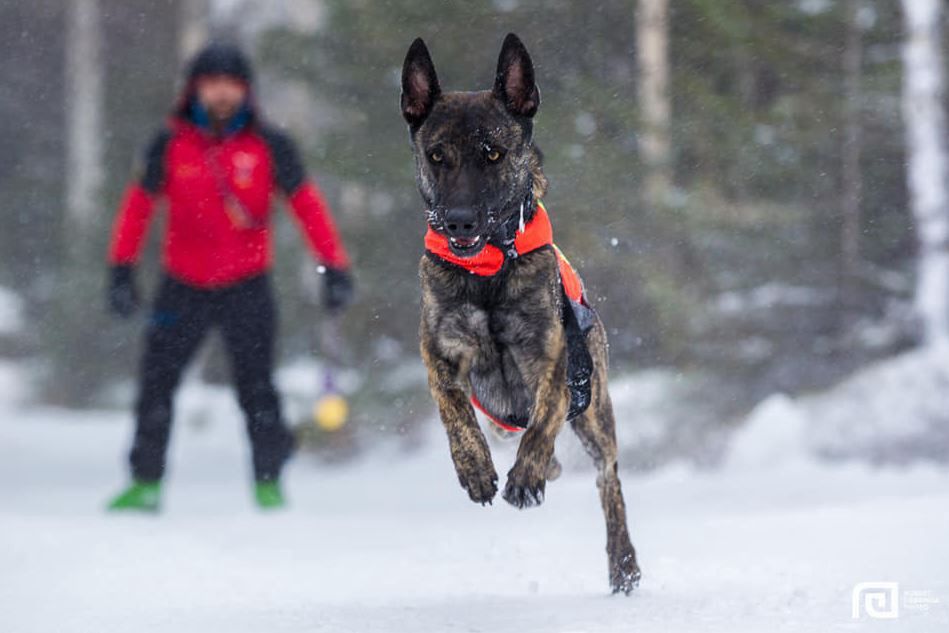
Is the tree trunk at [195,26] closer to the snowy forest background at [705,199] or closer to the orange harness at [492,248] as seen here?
the snowy forest background at [705,199]

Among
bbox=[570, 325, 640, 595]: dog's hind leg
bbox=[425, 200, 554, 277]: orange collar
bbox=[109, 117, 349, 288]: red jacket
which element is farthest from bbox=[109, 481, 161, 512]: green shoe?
bbox=[425, 200, 554, 277]: orange collar

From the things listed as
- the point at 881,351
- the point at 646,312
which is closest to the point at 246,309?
the point at 646,312

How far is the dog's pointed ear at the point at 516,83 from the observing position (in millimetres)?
4176

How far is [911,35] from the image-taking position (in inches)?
404

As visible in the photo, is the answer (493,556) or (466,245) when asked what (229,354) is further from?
(466,245)

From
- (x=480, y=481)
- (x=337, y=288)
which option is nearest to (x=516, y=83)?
(x=480, y=481)

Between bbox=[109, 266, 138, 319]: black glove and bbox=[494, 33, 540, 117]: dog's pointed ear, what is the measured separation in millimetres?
3855

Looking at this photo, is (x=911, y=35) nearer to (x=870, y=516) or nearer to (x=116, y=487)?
(x=870, y=516)

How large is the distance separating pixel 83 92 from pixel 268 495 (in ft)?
43.9

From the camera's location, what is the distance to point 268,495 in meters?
7.63

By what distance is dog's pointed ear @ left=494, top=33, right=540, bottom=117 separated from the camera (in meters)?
4.18

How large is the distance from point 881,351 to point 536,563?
5.82 metres

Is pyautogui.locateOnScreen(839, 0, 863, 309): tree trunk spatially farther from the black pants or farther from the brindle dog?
the brindle dog

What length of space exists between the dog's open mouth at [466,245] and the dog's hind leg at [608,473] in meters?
1.10
